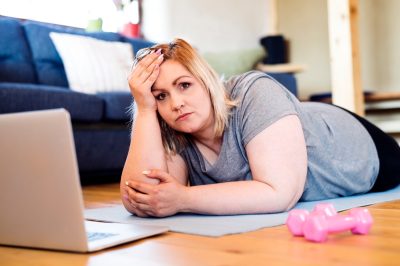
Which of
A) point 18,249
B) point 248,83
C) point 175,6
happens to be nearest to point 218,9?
point 175,6

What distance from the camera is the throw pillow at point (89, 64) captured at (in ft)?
9.84

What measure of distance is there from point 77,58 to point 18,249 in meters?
2.12

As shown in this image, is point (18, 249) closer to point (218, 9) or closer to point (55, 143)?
point (55, 143)

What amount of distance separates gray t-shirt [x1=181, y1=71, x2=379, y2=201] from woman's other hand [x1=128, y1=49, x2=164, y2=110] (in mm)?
194

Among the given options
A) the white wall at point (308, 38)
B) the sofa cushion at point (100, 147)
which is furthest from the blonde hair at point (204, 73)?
the white wall at point (308, 38)

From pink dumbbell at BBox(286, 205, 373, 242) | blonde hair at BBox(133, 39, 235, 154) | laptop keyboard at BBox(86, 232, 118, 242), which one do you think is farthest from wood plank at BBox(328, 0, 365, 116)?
laptop keyboard at BBox(86, 232, 118, 242)

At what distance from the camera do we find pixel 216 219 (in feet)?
4.09

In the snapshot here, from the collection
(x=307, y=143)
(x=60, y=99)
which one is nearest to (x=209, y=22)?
(x=60, y=99)

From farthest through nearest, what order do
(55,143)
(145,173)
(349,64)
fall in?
(349,64) < (145,173) < (55,143)

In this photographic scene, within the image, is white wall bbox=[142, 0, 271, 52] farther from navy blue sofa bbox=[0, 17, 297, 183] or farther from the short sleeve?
the short sleeve

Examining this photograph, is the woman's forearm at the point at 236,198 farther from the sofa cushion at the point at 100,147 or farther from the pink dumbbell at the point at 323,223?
the sofa cushion at the point at 100,147

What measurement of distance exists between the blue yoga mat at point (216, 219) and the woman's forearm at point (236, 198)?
0.07 ft

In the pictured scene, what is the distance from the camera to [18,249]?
1.05 m

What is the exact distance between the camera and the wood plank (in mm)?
2881
